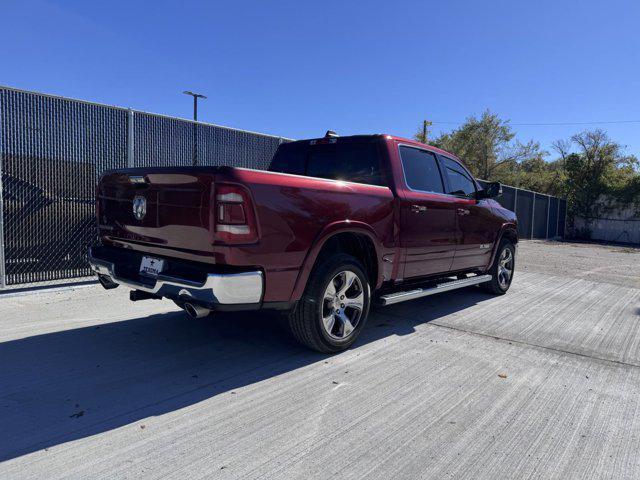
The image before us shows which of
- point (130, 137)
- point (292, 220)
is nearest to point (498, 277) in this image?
point (292, 220)

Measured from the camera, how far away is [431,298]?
21.9ft

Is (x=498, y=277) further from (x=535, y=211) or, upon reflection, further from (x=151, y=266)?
(x=535, y=211)

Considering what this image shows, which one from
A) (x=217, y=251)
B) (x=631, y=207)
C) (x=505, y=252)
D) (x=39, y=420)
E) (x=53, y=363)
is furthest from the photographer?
(x=631, y=207)

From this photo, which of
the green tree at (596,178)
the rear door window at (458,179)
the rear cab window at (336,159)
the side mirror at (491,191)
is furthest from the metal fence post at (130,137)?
the green tree at (596,178)

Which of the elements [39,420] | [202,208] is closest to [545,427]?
Result: [202,208]

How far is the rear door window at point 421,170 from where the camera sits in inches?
194

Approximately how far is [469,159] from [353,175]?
3390 cm

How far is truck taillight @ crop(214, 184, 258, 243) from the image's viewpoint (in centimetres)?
316

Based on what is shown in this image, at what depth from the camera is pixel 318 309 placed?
381 cm

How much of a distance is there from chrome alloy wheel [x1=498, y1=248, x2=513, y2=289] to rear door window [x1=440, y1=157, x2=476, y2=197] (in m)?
1.39

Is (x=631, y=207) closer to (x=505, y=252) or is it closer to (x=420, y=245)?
(x=505, y=252)

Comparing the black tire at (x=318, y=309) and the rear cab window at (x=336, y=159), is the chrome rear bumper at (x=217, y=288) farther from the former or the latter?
the rear cab window at (x=336, y=159)

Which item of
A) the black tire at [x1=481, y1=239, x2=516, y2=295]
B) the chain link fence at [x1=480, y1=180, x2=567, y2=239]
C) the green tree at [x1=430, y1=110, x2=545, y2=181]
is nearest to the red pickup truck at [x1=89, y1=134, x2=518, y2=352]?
the black tire at [x1=481, y1=239, x2=516, y2=295]

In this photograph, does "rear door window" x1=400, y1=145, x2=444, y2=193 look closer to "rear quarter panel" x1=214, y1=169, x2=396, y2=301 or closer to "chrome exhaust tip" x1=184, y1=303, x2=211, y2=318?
"rear quarter panel" x1=214, y1=169, x2=396, y2=301
